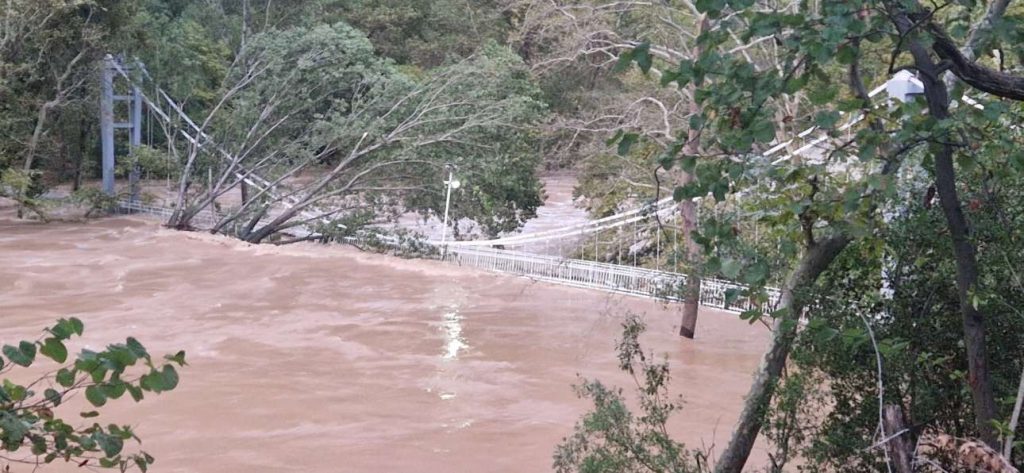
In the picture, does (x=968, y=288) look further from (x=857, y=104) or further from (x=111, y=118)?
(x=111, y=118)

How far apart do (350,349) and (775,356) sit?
9.55m

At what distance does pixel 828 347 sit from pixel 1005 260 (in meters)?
0.75

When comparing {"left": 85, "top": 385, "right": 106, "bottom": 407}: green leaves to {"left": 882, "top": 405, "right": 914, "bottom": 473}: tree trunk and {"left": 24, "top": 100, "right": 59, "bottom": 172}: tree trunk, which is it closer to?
{"left": 882, "top": 405, "right": 914, "bottom": 473}: tree trunk

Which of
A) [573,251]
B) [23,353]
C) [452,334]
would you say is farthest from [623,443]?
[573,251]

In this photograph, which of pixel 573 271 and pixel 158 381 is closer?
pixel 158 381

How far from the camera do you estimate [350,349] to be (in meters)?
13.7

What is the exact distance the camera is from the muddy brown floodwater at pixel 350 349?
9758 millimetres

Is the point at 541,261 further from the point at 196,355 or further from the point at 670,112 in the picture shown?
the point at 196,355

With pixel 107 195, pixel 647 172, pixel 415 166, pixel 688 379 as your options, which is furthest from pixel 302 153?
pixel 688 379

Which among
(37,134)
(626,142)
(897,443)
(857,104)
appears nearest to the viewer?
(626,142)

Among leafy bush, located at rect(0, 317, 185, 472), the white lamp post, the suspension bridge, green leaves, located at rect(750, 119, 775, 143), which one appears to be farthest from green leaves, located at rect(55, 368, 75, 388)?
the white lamp post

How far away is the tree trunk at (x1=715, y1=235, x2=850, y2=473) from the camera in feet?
14.6

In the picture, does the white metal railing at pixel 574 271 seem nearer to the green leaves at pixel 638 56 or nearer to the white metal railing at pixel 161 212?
the white metal railing at pixel 161 212

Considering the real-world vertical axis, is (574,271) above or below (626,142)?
below
